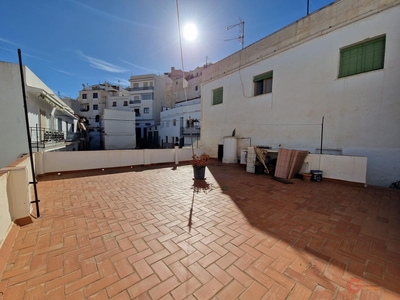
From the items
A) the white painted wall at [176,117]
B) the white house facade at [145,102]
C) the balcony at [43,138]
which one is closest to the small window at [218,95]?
the white painted wall at [176,117]

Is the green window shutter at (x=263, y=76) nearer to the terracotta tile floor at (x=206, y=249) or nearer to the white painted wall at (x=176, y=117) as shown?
the terracotta tile floor at (x=206, y=249)

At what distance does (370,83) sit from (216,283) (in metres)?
8.02

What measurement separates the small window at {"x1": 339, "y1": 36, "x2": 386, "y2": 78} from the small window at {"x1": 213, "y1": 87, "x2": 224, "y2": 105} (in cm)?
669

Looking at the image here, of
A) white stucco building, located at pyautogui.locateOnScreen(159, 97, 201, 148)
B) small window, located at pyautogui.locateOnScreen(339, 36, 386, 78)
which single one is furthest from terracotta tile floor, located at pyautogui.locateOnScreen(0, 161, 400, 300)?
white stucco building, located at pyautogui.locateOnScreen(159, 97, 201, 148)

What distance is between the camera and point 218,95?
12.0 m

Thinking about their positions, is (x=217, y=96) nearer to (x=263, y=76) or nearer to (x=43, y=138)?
(x=263, y=76)

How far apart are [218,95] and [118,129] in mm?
20176

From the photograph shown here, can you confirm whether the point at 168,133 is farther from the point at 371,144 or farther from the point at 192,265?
the point at 192,265

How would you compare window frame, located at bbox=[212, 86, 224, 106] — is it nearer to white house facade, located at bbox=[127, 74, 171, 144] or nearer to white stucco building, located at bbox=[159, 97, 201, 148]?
white stucco building, located at bbox=[159, 97, 201, 148]

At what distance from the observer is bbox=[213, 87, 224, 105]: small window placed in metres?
11.8

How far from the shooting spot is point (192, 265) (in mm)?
1908

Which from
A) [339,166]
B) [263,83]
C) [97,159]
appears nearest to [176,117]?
[263,83]

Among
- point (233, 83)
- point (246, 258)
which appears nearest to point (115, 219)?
point (246, 258)

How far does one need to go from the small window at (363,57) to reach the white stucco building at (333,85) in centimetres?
3
